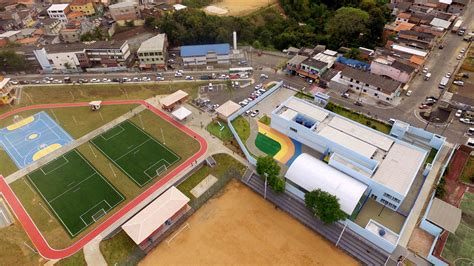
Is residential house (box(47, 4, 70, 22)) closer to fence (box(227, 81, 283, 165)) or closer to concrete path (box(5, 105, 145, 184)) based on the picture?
concrete path (box(5, 105, 145, 184))

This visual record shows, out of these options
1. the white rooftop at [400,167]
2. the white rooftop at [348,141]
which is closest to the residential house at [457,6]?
the white rooftop at [400,167]

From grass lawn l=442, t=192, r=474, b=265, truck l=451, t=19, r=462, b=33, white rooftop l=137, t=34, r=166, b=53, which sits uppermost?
truck l=451, t=19, r=462, b=33

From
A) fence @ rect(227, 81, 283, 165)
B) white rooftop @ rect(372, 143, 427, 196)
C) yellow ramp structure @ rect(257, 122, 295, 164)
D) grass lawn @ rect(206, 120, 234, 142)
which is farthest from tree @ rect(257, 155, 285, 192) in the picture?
white rooftop @ rect(372, 143, 427, 196)

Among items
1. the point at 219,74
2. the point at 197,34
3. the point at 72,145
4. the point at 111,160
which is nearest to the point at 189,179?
the point at 111,160

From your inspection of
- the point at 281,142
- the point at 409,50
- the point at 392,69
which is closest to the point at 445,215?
the point at 281,142

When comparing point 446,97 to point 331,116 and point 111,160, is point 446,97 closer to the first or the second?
point 331,116
